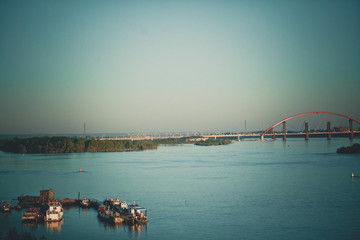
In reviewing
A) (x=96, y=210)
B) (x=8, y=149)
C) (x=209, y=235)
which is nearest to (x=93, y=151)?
(x=8, y=149)

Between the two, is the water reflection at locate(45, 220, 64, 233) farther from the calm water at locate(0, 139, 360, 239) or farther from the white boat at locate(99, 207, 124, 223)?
the white boat at locate(99, 207, 124, 223)

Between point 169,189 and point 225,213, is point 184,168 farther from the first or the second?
point 225,213

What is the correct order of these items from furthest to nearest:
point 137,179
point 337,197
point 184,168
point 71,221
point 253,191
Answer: point 184,168, point 137,179, point 253,191, point 337,197, point 71,221

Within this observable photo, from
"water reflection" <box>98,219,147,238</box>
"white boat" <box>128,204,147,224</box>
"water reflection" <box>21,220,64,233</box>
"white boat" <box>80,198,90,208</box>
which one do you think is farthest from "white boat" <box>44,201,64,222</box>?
"white boat" <box>128,204,147,224</box>

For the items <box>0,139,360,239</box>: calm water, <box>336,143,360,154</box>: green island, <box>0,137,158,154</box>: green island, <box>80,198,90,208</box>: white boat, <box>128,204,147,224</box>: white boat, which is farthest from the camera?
<box>0,137,158,154</box>: green island

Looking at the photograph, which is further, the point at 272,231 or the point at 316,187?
the point at 316,187

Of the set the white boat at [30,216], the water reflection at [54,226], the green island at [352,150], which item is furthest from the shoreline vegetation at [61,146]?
the water reflection at [54,226]

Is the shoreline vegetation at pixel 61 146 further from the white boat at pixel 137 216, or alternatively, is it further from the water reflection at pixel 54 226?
the white boat at pixel 137 216
